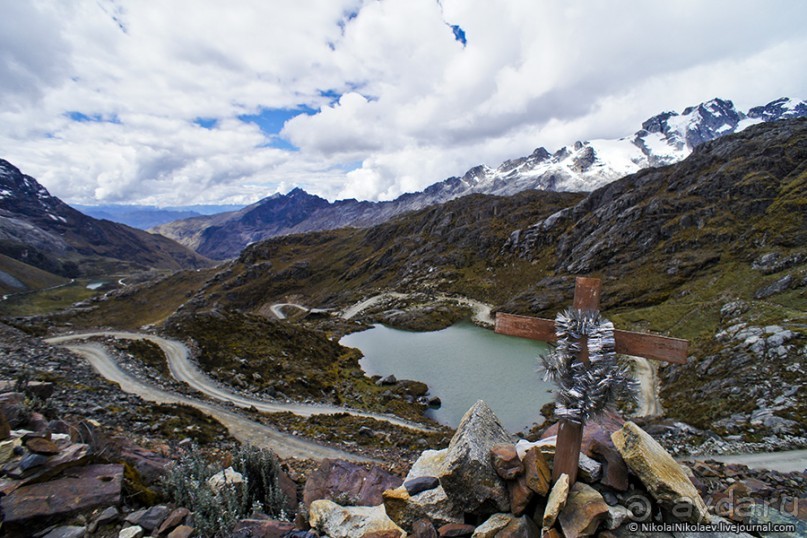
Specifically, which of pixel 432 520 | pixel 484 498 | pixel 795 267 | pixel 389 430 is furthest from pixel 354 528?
pixel 795 267

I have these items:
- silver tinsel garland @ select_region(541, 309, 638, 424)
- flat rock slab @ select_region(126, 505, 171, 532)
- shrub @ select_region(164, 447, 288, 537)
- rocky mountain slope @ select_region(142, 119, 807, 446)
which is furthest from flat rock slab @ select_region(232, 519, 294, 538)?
rocky mountain slope @ select_region(142, 119, 807, 446)

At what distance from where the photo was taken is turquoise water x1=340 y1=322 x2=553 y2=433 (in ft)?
126

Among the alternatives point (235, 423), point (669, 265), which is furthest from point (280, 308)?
point (669, 265)

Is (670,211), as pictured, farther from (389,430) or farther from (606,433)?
(606,433)

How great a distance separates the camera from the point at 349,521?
24.7ft

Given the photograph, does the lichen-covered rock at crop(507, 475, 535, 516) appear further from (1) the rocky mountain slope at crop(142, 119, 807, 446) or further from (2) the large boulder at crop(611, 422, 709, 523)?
(1) the rocky mountain slope at crop(142, 119, 807, 446)

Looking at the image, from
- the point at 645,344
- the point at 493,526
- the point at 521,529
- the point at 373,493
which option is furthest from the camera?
the point at 373,493

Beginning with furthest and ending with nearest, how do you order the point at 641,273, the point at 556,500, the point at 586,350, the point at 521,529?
the point at 641,273 < the point at 586,350 < the point at 521,529 < the point at 556,500

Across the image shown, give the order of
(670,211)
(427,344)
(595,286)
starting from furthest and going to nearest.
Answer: (670,211)
(427,344)
(595,286)

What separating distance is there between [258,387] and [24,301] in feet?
600

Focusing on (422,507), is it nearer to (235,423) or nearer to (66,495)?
(66,495)

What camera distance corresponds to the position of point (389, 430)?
2919 cm

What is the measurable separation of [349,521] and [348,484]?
271cm

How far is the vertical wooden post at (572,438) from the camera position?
20.0 feet
